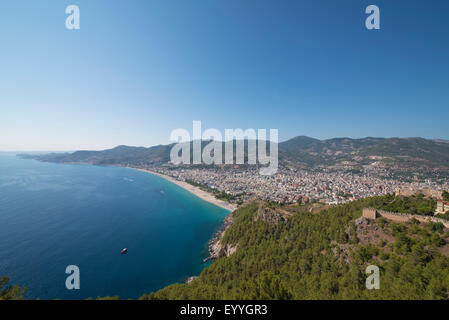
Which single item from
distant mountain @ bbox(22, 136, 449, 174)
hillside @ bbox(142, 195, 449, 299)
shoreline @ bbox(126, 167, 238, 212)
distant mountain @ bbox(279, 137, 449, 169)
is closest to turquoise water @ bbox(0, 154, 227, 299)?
shoreline @ bbox(126, 167, 238, 212)

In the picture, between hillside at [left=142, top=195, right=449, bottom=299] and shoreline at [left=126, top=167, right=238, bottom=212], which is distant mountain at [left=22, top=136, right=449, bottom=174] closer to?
shoreline at [left=126, top=167, right=238, bottom=212]

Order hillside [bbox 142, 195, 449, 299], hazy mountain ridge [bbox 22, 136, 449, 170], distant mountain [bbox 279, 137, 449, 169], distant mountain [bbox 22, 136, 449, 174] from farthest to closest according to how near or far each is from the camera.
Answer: hazy mountain ridge [bbox 22, 136, 449, 170]
distant mountain [bbox 22, 136, 449, 174]
distant mountain [bbox 279, 137, 449, 169]
hillside [bbox 142, 195, 449, 299]

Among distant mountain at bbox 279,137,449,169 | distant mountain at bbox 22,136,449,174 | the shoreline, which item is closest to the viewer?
the shoreline

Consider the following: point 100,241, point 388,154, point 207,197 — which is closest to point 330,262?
point 100,241

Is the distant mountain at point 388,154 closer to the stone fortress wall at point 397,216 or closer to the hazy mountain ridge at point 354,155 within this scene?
the hazy mountain ridge at point 354,155

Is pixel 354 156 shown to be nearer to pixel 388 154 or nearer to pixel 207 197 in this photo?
pixel 388 154

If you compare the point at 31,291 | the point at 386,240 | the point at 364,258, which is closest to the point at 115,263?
the point at 31,291
